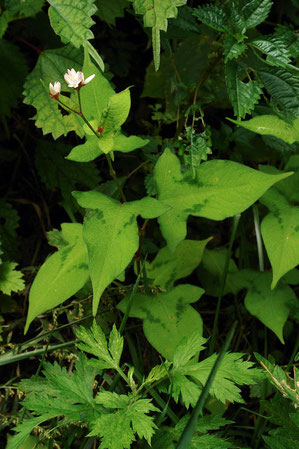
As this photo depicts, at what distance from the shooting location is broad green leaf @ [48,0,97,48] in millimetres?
1101

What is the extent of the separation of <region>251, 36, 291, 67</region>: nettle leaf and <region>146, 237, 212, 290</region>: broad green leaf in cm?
57

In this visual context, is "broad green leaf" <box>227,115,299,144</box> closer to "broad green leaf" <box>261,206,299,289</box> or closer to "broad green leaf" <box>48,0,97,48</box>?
"broad green leaf" <box>261,206,299,289</box>

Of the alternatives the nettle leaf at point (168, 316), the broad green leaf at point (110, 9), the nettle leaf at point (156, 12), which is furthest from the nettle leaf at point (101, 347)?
the broad green leaf at point (110, 9)

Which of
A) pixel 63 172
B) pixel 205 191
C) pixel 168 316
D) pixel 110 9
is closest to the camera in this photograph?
pixel 205 191

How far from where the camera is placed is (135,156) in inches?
71.5

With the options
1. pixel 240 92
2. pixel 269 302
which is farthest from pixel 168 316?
pixel 240 92

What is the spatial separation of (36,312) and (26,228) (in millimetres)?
788

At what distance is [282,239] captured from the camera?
4.11ft

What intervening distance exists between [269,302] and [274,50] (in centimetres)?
74

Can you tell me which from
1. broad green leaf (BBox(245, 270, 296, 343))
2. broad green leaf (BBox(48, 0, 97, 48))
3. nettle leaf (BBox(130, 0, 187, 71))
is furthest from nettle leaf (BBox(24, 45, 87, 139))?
broad green leaf (BBox(245, 270, 296, 343))

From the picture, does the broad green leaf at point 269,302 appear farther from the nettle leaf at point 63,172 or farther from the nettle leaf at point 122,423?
the nettle leaf at point 63,172

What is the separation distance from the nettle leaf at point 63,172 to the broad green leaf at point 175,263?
1.44 feet

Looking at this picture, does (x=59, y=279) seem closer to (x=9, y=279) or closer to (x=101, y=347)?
(x=101, y=347)

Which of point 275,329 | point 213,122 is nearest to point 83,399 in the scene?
point 275,329
